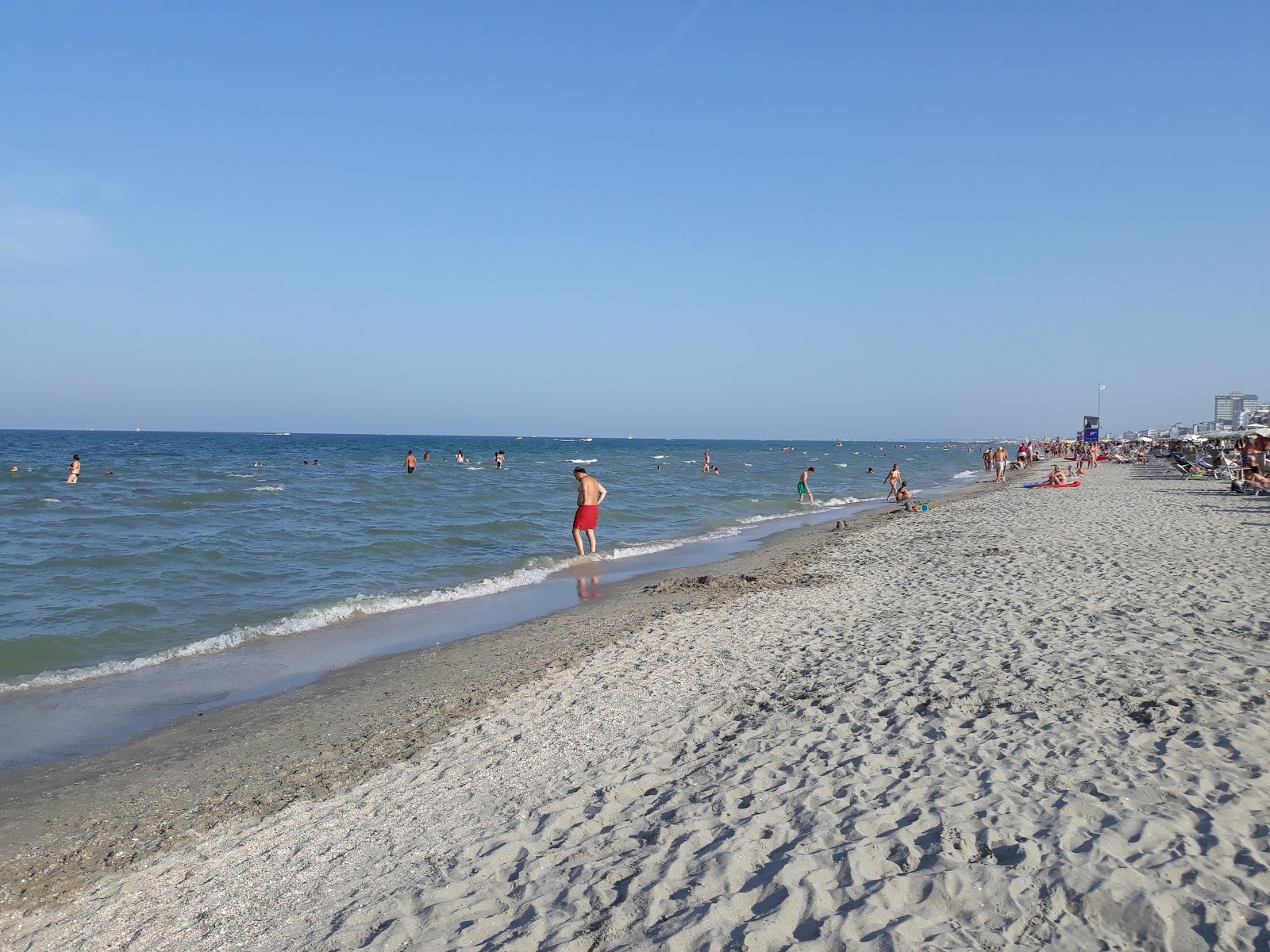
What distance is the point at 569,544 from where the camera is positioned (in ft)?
55.4

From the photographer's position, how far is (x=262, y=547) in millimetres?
14844

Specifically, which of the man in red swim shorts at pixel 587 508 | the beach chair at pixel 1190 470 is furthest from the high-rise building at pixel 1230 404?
the man in red swim shorts at pixel 587 508

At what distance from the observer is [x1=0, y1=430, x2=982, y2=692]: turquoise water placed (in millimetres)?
9172

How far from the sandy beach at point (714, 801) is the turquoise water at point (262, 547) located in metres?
3.05

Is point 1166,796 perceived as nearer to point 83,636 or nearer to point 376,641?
point 376,641

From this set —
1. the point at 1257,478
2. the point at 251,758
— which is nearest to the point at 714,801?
the point at 251,758

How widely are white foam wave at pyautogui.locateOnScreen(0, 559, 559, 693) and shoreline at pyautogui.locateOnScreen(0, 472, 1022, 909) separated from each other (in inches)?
74.2

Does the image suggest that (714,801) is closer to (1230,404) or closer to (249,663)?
(249,663)

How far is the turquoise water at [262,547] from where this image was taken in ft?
30.1

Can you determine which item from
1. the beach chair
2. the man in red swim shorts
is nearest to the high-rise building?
the beach chair

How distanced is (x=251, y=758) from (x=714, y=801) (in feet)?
10.8

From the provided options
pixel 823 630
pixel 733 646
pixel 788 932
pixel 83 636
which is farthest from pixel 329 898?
pixel 83 636

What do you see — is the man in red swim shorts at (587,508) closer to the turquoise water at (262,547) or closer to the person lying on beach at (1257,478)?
the turquoise water at (262,547)

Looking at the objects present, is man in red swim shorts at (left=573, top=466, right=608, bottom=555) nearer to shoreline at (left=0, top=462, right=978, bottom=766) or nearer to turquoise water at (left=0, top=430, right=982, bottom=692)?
turquoise water at (left=0, top=430, right=982, bottom=692)
